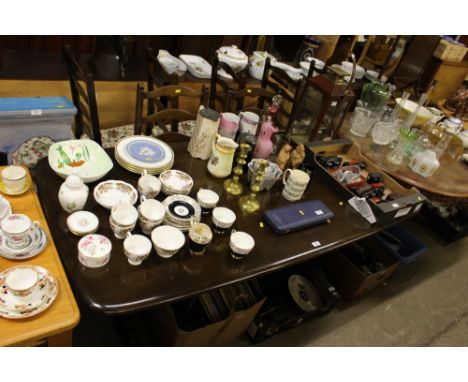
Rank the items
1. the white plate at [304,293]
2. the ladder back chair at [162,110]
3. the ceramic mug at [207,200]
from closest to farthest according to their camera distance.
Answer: the ceramic mug at [207,200] < the ladder back chair at [162,110] < the white plate at [304,293]

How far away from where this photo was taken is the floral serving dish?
60.2 inches

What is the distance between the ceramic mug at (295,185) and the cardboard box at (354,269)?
824mm

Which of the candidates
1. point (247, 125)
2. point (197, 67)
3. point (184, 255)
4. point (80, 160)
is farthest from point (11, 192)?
point (197, 67)

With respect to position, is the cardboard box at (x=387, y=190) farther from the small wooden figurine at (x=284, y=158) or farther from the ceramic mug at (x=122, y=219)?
the ceramic mug at (x=122, y=219)

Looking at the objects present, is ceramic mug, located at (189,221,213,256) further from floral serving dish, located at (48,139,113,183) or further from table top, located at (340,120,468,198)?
table top, located at (340,120,468,198)

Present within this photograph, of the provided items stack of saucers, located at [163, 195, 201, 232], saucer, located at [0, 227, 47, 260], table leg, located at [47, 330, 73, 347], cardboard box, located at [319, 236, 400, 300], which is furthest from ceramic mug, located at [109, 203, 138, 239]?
cardboard box, located at [319, 236, 400, 300]

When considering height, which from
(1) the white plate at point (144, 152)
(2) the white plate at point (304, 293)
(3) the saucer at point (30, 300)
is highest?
(1) the white plate at point (144, 152)

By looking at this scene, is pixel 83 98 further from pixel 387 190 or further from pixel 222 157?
pixel 387 190

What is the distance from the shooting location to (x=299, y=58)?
4.09 meters

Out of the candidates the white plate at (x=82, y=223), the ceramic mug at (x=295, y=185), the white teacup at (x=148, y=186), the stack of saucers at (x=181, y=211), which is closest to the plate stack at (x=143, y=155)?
the white teacup at (x=148, y=186)

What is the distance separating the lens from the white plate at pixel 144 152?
167 centimetres

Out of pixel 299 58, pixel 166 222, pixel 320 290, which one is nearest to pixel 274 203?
pixel 166 222

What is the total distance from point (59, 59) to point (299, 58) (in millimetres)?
2497

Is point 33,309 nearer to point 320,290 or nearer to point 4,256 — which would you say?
point 4,256
